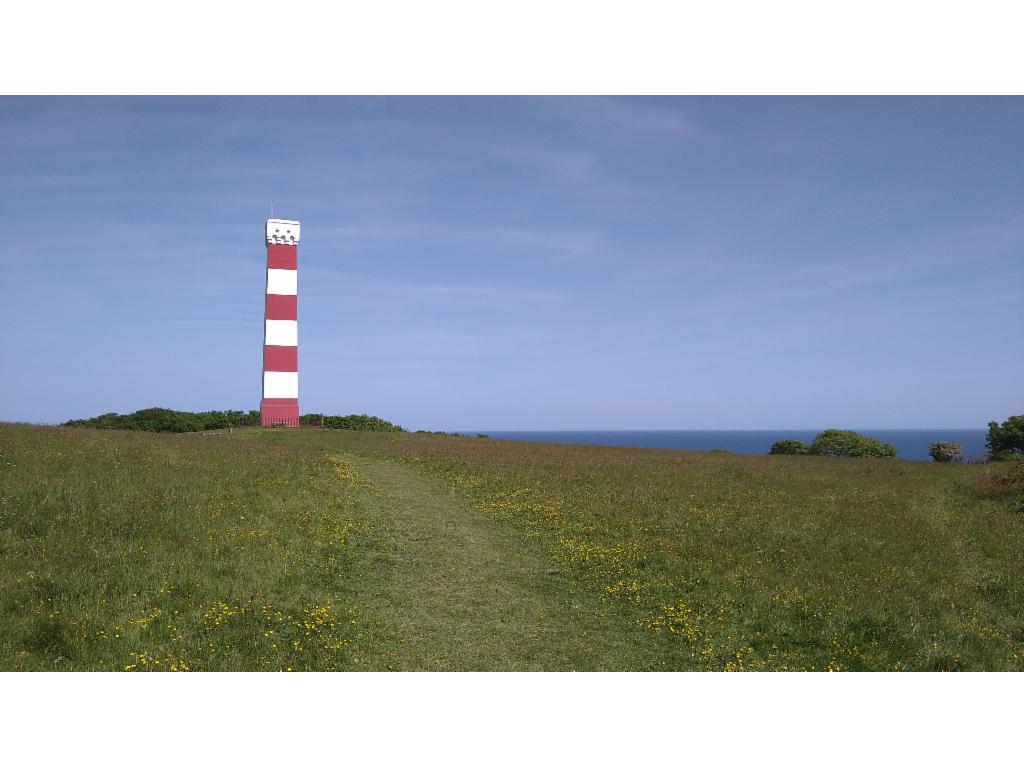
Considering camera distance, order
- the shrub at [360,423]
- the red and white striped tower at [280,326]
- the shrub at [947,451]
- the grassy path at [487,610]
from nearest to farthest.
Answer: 1. the grassy path at [487,610]
2. the shrub at [947,451]
3. the red and white striped tower at [280,326]
4. the shrub at [360,423]

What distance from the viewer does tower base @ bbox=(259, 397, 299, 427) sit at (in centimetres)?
4856

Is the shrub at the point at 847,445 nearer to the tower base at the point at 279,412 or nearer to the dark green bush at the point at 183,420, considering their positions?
the dark green bush at the point at 183,420

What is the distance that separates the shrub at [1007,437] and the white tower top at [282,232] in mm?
50042

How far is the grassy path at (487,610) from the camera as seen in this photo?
10.6 m

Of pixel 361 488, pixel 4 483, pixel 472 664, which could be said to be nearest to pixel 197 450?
pixel 361 488

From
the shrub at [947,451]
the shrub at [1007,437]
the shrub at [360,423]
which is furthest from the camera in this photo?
the shrub at [360,423]

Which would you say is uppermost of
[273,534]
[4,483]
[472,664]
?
[4,483]

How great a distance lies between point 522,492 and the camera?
23.5m

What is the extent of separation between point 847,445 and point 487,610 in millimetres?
47795

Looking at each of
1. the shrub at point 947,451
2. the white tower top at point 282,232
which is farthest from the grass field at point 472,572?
the white tower top at point 282,232

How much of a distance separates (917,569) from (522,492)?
40.8 feet

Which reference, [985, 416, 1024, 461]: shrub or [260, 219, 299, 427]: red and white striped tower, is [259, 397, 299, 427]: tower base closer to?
[260, 219, 299, 427]: red and white striped tower

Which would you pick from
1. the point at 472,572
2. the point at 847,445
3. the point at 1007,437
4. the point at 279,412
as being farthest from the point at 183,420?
the point at 1007,437
